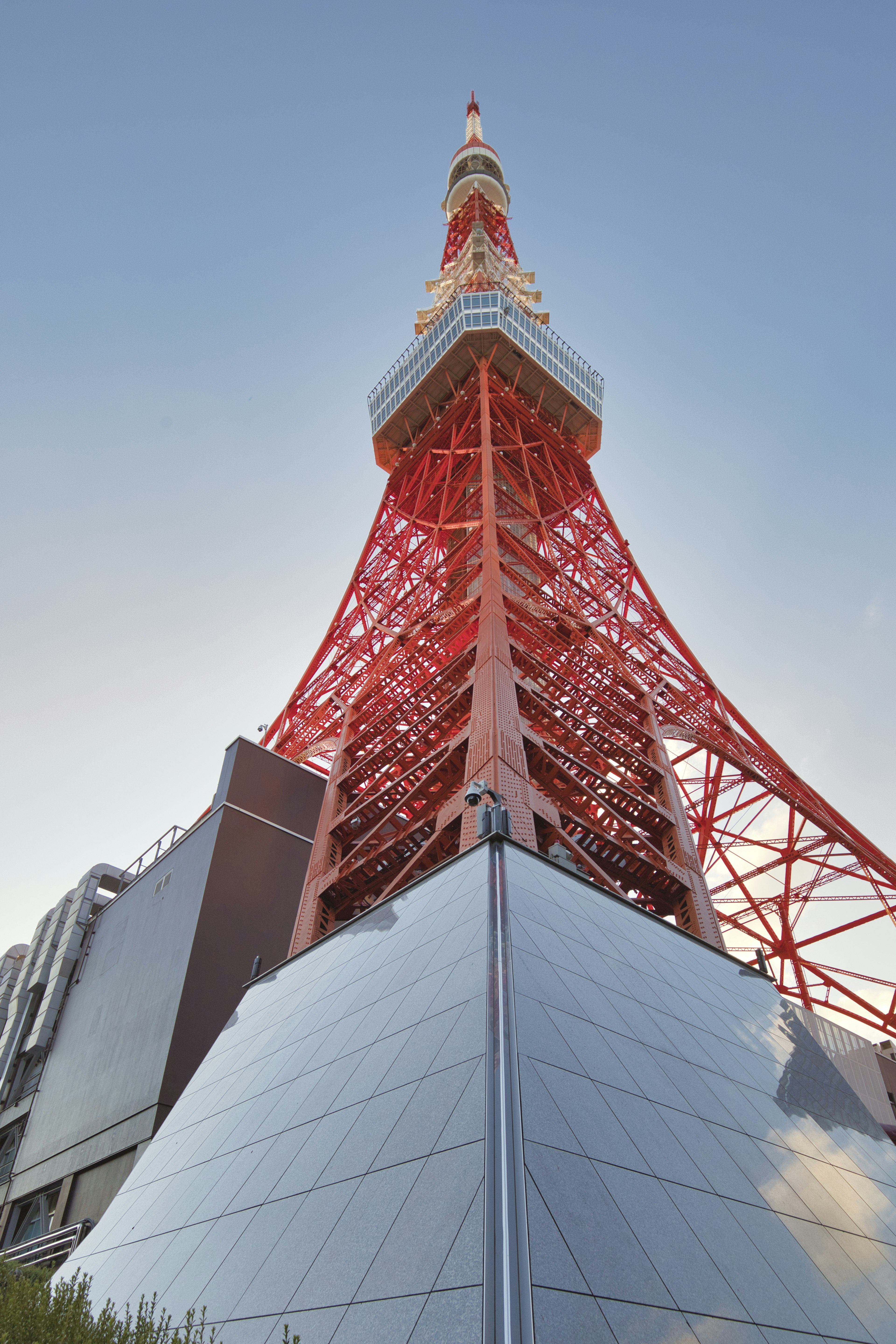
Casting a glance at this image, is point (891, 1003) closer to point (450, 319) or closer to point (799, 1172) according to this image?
point (799, 1172)

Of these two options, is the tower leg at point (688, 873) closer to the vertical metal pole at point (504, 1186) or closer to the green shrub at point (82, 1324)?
the vertical metal pole at point (504, 1186)

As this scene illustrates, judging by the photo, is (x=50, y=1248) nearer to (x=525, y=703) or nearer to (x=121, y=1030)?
(x=121, y=1030)

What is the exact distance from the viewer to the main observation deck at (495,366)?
29.0m

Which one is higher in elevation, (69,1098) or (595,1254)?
(69,1098)

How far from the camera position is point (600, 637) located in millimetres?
20297

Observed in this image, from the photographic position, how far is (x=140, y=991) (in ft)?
53.6

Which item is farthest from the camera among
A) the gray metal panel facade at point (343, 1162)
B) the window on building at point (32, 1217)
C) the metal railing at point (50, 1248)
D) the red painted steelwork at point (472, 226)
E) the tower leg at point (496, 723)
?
the red painted steelwork at point (472, 226)

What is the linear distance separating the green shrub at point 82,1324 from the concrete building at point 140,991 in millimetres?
8433

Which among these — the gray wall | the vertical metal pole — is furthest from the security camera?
the gray wall

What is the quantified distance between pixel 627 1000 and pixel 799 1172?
5.91ft

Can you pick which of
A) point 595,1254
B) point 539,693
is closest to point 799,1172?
point 595,1254

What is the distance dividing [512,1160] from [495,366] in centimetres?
2836

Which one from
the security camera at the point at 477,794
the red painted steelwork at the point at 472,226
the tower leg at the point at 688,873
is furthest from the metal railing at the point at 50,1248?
the red painted steelwork at the point at 472,226

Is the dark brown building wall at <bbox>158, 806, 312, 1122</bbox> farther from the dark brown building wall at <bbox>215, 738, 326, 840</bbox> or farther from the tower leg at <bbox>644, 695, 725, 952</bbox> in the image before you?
the tower leg at <bbox>644, 695, 725, 952</bbox>
